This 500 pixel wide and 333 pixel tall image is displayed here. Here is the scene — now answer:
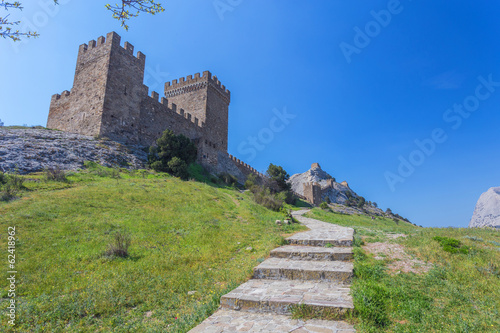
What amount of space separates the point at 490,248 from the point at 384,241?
8.50ft

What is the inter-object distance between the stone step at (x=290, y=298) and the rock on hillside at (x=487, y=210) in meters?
41.0

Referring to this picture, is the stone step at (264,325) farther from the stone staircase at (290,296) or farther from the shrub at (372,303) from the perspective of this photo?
the shrub at (372,303)

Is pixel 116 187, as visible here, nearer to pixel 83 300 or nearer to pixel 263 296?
pixel 83 300

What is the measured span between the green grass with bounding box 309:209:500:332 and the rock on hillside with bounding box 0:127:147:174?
60.5ft

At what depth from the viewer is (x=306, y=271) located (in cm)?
557

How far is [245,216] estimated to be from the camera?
1335 cm

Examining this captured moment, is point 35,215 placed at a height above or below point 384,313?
Result: above

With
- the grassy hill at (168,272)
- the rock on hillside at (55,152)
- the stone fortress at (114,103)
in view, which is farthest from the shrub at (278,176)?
the grassy hill at (168,272)

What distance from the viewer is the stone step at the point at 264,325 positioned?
3.55 m

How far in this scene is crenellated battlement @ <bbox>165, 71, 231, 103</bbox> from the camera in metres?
35.1

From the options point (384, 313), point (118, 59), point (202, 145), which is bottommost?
point (384, 313)

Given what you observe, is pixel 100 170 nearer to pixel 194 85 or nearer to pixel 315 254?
pixel 315 254

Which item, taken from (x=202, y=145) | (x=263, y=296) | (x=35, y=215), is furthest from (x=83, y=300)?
(x=202, y=145)

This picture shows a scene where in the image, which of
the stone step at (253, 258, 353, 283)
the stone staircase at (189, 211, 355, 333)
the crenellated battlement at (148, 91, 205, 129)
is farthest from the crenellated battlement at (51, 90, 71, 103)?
the stone step at (253, 258, 353, 283)
